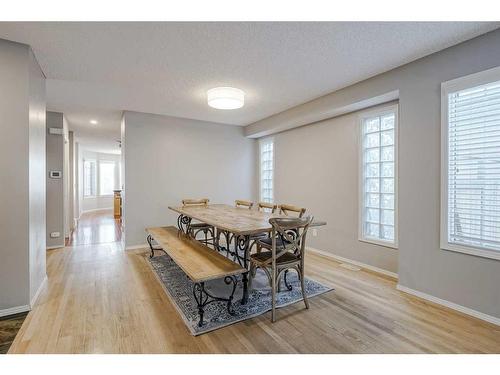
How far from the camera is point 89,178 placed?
10.3 meters

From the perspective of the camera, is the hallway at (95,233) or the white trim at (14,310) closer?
the white trim at (14,310)

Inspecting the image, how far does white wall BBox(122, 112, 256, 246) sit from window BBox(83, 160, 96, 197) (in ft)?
22.0

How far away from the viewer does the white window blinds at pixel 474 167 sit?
2.17 meters

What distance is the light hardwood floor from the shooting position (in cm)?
183

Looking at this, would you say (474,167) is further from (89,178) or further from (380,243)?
(89,178)

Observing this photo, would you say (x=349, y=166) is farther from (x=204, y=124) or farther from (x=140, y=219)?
(x=140, y=219)

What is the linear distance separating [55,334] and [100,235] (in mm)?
4142

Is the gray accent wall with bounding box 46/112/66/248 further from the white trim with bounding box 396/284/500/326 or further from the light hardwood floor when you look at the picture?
the white trim with bounding box 396/284/500/326

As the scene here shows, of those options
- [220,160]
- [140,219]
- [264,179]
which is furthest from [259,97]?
[140,219]

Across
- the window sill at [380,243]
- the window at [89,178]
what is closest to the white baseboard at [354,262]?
the window sill at [380,243]

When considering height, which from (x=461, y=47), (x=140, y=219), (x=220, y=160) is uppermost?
(x=461, y=47)

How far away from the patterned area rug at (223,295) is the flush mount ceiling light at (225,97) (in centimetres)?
222

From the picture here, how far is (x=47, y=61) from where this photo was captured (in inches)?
105

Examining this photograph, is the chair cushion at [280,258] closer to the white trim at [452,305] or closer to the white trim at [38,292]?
the white trim at [452,305]
